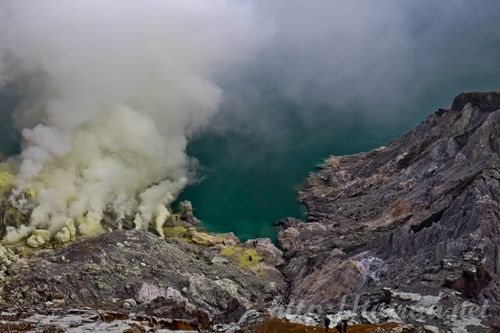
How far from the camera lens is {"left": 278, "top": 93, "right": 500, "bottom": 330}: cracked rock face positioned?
308 feet

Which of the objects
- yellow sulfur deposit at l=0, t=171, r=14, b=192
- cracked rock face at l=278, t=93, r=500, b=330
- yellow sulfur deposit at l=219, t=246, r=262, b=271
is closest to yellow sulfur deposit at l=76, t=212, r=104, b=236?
yellow sulfur deposit at l=0, t=171, r=14, b=192

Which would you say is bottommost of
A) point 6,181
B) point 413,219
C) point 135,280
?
point 135,280

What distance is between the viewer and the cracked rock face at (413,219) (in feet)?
308

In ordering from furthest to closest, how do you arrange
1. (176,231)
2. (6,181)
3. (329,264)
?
(6,181) < (176,231) < (329,264)

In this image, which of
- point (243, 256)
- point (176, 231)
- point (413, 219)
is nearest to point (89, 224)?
point (176, 231)

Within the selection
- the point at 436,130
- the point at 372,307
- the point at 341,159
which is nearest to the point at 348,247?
the point at 372,307

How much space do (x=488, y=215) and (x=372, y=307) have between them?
125 feet

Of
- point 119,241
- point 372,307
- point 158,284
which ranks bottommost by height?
point 372,307

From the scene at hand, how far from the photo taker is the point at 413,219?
12588 centimetres

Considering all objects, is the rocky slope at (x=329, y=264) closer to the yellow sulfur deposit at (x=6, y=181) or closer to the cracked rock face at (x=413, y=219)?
the cracked rock face at (x=413, y=219)

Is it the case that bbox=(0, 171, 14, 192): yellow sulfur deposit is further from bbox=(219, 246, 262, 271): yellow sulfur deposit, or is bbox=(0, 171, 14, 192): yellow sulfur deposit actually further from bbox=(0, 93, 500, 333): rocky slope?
bbox=(219, 246, 262, 271): yellow sulfur deposit

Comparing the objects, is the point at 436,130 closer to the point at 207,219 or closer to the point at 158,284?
the point at 207,219

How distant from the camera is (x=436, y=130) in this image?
170 metres

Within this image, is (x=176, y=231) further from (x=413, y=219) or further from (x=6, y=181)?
(x=413, y=219)
